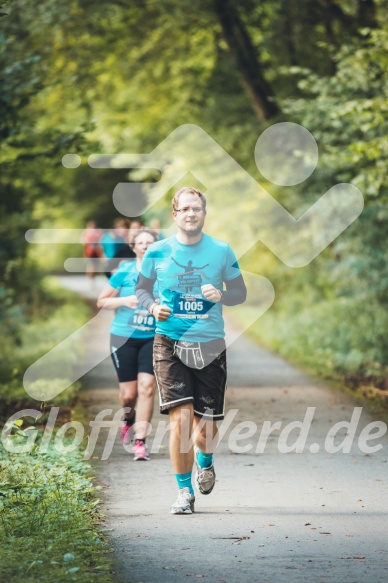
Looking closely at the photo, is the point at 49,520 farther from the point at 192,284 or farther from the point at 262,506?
the point at 192,284

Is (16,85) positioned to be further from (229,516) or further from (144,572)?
(144,572)

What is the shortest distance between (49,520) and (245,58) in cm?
1643

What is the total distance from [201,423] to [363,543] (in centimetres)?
155

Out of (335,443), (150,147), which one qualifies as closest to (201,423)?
(335,443)

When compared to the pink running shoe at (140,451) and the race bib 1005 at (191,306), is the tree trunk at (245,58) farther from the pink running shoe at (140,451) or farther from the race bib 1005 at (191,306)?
the race bib 1005 at (191,306)

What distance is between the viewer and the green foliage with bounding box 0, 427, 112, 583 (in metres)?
5.46

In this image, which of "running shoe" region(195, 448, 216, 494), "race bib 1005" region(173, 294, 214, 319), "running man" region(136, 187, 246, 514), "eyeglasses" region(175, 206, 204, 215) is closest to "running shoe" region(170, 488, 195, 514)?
"running man" region(136, 187, 246, 514)

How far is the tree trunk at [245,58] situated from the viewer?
21.2 metres

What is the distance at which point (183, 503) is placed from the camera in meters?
7.08

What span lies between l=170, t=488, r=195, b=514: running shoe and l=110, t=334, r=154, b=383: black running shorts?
102 inches

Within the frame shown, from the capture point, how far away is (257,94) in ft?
71.1

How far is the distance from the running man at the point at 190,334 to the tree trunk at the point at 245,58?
14.6 metres

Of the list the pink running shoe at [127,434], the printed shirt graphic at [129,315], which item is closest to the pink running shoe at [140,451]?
Result: the pink running shoe at [127,434]

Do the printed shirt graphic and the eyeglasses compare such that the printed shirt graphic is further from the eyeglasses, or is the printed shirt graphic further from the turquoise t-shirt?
the eyeglasses
